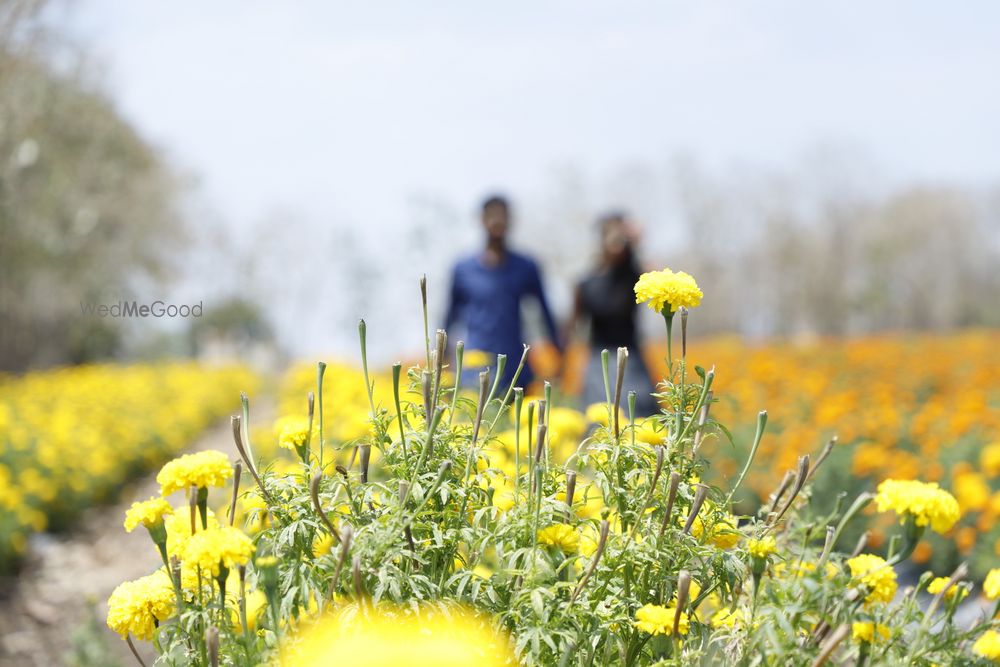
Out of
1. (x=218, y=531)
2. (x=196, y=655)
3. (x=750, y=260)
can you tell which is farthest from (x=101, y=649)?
(x=750, y=260)

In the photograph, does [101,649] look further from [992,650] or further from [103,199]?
[103,199]

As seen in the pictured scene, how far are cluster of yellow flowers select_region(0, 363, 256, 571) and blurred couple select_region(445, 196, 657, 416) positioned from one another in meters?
3.05

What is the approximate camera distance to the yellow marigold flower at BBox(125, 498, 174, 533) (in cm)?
125

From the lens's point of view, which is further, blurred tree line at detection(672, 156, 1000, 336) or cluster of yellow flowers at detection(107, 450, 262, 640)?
blurred tree line at detection(672, 156, 1000, 336)

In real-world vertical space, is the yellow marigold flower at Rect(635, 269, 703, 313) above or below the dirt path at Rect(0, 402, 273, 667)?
above

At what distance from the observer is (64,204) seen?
55.6 feet

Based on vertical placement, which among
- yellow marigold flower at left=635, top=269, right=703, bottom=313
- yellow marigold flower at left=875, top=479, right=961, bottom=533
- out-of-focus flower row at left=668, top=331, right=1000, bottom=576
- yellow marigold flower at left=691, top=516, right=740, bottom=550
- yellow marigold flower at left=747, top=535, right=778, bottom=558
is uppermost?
yellow marigold flower at left=635, top=269, right=703, bottom=313

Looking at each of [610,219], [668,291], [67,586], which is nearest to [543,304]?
[610,219]

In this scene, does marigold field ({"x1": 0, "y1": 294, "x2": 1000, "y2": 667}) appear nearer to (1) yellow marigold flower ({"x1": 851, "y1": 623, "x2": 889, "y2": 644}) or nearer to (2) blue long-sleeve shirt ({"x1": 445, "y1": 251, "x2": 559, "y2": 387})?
(1) yellow marigold flower ({"x1": 851, "y1": 623, "x2": 889, "y2": 644})

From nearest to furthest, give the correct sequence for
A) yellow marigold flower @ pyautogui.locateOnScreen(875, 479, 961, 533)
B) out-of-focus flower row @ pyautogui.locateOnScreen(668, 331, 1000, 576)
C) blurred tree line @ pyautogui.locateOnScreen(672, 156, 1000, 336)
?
yellow marigold flower @ pyautogui.locateOnScreen(875, 479, 961, 533) → out-of-focus flower row @ pyautogui.locateOnScreen(668, 331, 1000, 576) → blurred tree line @ pyautogui.locateOnScreen(672, 156, 1000, 336)

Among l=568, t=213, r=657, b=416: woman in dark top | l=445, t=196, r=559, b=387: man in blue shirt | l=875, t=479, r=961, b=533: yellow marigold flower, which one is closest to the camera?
l=875, t=479, r=961, b=533: yellow marigold flower

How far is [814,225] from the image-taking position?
46000mm

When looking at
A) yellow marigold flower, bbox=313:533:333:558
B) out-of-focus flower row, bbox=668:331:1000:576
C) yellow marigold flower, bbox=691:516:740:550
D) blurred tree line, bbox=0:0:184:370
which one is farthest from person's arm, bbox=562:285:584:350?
blurred tree line, bbox=0:0:184:370

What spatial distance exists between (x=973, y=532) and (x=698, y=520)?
3.10m
